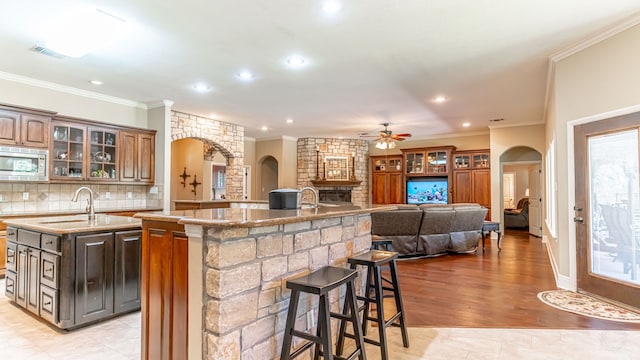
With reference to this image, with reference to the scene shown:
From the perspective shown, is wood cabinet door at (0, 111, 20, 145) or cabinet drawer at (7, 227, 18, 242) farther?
wood cabinet door at (0, 111, 20, 145)

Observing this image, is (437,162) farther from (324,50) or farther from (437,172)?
(324,50)

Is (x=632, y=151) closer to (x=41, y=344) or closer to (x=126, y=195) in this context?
(x=41, y=344)

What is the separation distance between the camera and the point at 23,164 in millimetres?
4703

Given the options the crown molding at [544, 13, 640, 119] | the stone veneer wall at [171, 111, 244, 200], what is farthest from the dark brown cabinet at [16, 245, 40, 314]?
the crown molding at [544, 13, 640, 119]

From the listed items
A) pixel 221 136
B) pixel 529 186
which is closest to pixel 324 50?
pixel 221 136

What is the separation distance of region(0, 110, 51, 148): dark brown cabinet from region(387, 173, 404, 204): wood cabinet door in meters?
8.28

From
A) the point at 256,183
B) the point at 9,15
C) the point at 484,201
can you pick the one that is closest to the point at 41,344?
the point at 9,15

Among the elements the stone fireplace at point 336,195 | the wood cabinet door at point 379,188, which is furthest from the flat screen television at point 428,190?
the stone fireplace at point 336,195

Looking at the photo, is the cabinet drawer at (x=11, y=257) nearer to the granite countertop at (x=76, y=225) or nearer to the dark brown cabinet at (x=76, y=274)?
the dark brown cabinet at (x=76, y=274)

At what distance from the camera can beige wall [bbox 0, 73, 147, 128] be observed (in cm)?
486

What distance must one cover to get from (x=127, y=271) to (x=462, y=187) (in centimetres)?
841

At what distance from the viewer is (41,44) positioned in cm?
374

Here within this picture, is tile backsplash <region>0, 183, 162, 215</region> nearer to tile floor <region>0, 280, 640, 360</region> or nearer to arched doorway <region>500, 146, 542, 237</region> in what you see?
tile floor <region>0, 280, 640, 360</region>

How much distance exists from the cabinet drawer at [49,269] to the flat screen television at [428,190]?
8698mm
